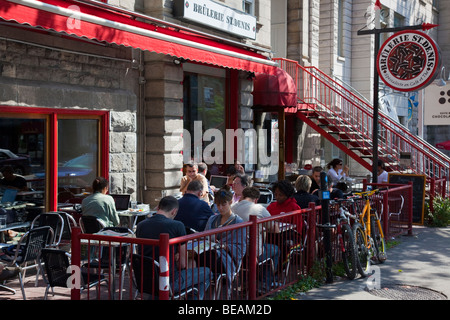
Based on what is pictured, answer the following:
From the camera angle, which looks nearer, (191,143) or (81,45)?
(81,45)

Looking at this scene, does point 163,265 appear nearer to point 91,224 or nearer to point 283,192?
point 91,224

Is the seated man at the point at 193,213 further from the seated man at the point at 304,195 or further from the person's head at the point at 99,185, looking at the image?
the seated man at the point at 304,195

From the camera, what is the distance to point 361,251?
7.81 meters

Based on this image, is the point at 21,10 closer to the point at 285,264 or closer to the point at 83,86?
the point at 83,86

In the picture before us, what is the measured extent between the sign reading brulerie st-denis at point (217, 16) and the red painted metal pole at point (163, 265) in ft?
25.6

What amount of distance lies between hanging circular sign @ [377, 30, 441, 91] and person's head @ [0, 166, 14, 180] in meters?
7.26

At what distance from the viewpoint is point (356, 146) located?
1631 cm

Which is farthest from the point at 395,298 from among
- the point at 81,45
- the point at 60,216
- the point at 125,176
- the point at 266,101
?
the point at 266,101

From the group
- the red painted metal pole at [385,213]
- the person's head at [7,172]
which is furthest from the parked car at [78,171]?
the red painted metal pole at [385,213]

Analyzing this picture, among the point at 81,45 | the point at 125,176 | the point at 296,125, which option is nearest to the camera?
the point at 81,45

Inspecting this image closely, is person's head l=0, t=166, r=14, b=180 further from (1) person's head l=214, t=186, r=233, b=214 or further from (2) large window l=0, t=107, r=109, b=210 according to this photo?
(1) person's head l=214, t=186, r=233, b=214

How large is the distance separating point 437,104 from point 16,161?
998 centimetres

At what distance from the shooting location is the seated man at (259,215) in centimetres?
634

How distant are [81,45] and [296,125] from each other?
9.47 meters
